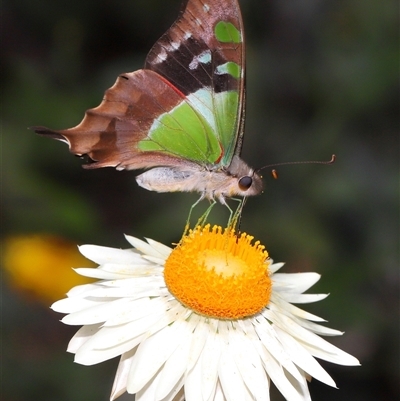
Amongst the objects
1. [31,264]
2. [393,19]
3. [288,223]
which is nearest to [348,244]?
[288,223]

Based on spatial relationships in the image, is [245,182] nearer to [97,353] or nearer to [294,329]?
[294,329]

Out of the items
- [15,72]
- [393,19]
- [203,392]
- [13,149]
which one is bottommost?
[203,392]

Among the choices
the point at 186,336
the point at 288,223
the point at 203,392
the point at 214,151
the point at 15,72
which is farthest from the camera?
the point at 15,72

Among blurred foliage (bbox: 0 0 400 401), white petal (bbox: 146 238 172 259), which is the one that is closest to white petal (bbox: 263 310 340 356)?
white petal (bbox: 146 238 172 259)

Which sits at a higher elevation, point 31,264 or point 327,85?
point 327,85

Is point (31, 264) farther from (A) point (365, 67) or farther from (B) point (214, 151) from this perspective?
(A) point (365, 67)

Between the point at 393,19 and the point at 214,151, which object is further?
the point at 393,19

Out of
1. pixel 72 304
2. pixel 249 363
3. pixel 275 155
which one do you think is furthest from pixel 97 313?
pixel 275 155

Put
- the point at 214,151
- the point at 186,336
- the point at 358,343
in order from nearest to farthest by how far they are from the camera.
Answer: the point at 186,336 < the point at 214,151 < the point at 358,343
